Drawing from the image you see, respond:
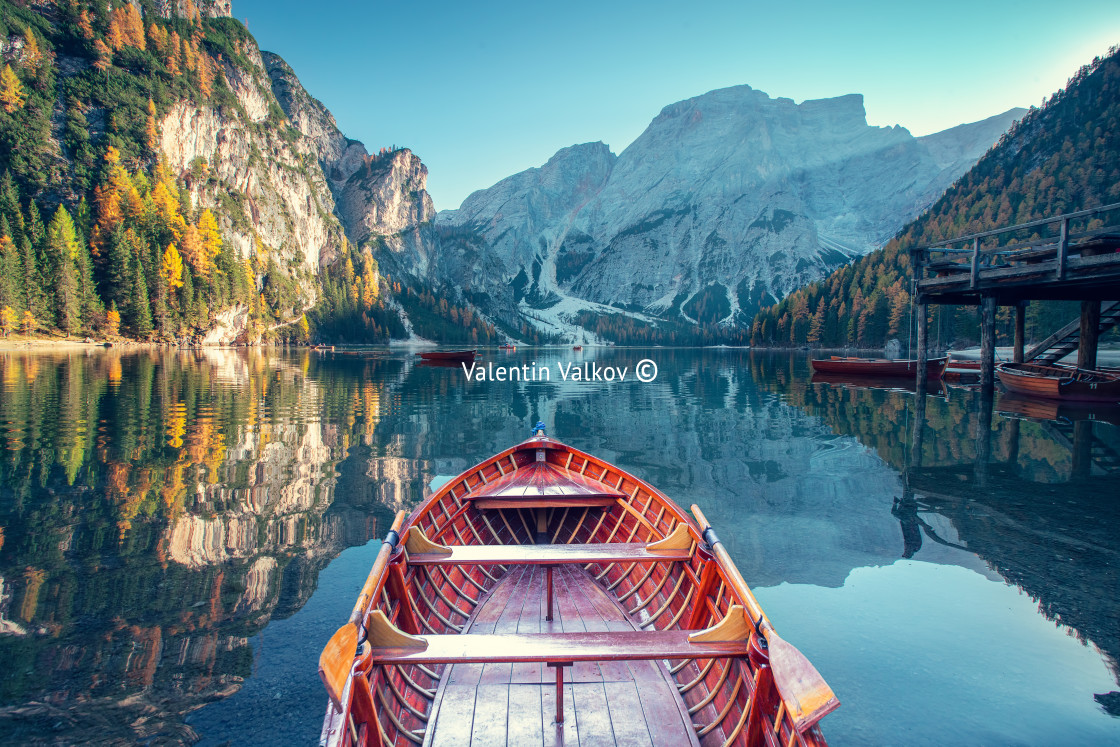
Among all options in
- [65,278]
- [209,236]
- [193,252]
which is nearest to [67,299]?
[65,278]

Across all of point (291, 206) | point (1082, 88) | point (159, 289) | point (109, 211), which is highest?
point (1082, 88)

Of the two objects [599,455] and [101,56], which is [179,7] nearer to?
[101,56]

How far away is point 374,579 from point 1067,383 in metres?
31.2

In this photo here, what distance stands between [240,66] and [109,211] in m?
109

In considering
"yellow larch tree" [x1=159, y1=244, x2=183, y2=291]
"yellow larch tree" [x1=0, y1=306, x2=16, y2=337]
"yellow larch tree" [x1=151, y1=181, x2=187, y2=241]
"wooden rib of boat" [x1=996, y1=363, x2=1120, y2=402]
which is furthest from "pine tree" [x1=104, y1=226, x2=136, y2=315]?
"wooden rib of boat" [x1=996, y1=363, x2=1120, y2=402]

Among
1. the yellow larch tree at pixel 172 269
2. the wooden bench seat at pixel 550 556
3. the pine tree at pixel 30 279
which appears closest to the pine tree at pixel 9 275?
the pine tree at pixel 30 279

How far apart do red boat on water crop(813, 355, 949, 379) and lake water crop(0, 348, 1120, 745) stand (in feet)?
59.6

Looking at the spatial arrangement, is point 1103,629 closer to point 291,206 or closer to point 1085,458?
point 1085,458

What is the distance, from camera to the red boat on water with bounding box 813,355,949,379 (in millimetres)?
38500

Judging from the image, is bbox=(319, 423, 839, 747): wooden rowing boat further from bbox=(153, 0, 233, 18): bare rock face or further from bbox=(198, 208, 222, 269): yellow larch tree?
bbox=(153, 0, 233, 18): bare rock face

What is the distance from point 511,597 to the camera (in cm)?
691

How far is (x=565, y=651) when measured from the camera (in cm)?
398

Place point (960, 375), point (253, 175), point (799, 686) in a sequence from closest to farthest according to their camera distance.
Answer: point (799, 686) < point (960, 375) < point (253, 175)

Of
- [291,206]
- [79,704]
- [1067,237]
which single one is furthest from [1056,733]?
[291,206]
